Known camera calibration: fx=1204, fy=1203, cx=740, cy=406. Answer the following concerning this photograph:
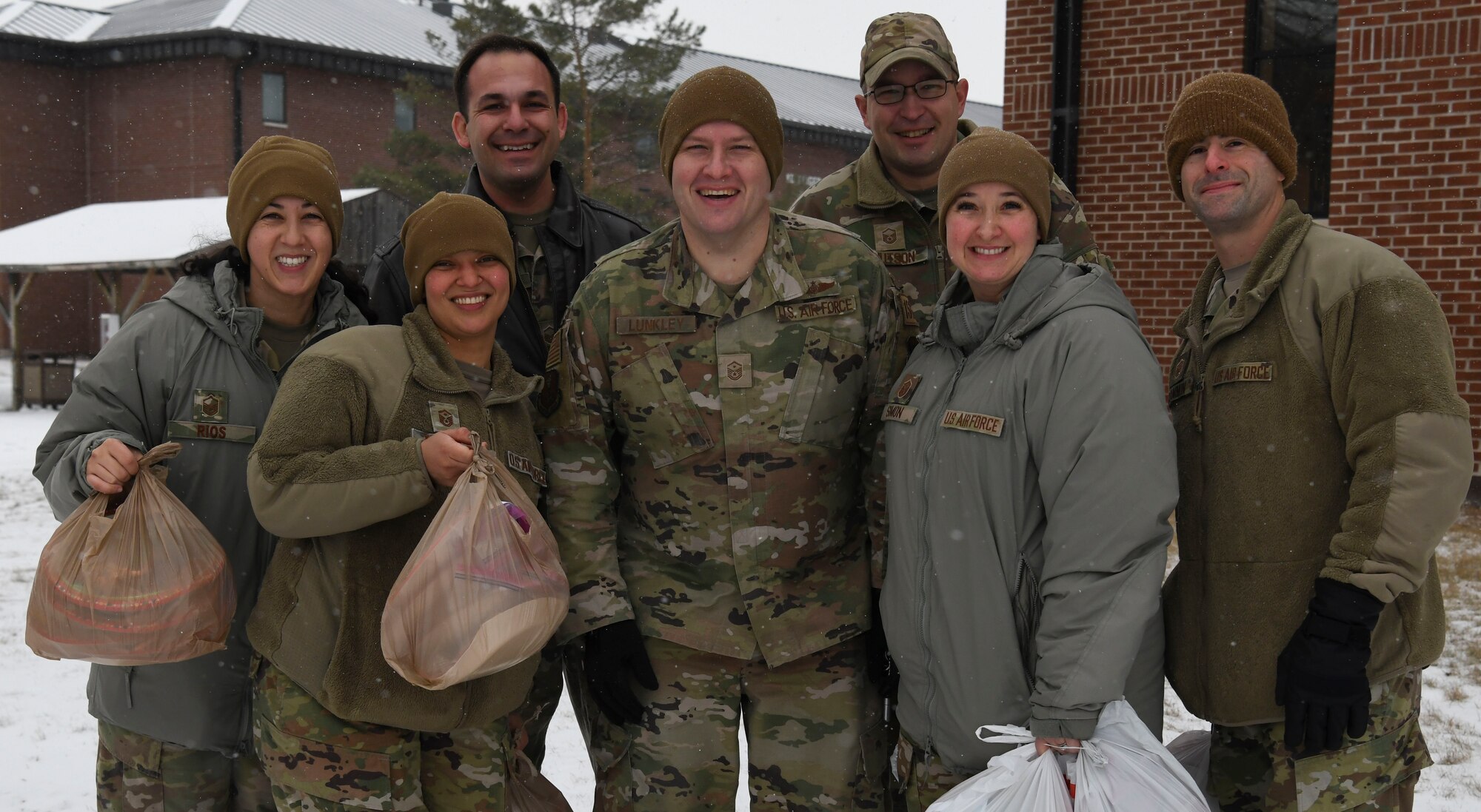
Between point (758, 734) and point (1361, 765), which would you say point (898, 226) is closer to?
point (758, 734)

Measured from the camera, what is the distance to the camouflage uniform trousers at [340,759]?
262 cm

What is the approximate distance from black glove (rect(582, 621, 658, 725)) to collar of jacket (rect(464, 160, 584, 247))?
131 cm

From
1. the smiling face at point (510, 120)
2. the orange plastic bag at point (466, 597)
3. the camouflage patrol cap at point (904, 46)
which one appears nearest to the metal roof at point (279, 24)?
the camouflage patrol cap at point (904, 46)

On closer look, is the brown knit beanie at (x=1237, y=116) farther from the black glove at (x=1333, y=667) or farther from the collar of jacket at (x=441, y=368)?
the collar of jacket at (x=441, y=368)

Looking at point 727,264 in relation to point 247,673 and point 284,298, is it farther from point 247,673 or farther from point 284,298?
point 247,673

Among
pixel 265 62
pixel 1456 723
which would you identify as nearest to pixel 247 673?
pixel 1456 723

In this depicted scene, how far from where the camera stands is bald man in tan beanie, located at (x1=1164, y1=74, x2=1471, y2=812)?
236 cm

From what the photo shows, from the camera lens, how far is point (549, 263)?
369 cm

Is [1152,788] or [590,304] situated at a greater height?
[590,304]

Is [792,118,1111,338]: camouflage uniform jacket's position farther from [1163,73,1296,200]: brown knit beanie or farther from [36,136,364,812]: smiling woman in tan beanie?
[36,136,364,812]: smiling woman in tan beanie

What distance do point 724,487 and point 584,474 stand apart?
354 mm

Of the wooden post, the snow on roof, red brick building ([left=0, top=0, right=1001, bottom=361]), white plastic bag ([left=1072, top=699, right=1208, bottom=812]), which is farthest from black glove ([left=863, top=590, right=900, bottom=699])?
red brick building ([left=0, top=0, right=1001, bottom=361])

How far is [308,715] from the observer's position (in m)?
2.63

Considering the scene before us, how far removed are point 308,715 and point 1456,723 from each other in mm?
4299
